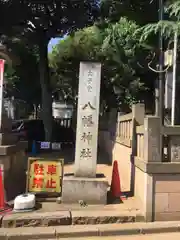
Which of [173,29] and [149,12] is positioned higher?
[149,12]

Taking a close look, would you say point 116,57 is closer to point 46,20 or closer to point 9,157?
point 46,20

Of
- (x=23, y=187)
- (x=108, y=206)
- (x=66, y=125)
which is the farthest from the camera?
(x=66, y=125)

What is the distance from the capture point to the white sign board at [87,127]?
24.5ft

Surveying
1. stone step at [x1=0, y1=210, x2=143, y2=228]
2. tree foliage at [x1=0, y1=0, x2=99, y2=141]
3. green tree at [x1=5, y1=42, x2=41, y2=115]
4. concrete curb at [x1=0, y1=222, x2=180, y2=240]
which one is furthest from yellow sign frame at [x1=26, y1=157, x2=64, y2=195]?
green tree at [x1=5, y1=42, x2=41, y2=115]

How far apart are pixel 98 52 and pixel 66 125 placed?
560cm

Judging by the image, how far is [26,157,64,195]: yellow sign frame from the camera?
7.69 metres

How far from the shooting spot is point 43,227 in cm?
625

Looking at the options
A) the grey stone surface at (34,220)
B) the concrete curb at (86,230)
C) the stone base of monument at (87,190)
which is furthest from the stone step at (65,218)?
the stone base of monument at (87,190)

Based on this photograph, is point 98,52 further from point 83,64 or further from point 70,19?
point 83,64

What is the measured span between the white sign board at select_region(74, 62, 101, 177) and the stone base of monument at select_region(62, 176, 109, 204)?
0.28 meters

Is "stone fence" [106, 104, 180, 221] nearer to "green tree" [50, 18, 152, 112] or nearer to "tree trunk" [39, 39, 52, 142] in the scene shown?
"green tree" [50, 18, 152, 112]

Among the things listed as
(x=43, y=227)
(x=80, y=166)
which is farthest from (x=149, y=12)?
(x=43, y=227)

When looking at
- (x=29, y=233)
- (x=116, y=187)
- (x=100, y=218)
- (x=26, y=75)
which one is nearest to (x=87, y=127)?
(x=116, y=187)

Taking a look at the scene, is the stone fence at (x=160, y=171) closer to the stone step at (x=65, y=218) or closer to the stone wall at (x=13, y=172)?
the stone step at (x=65, y=218)
